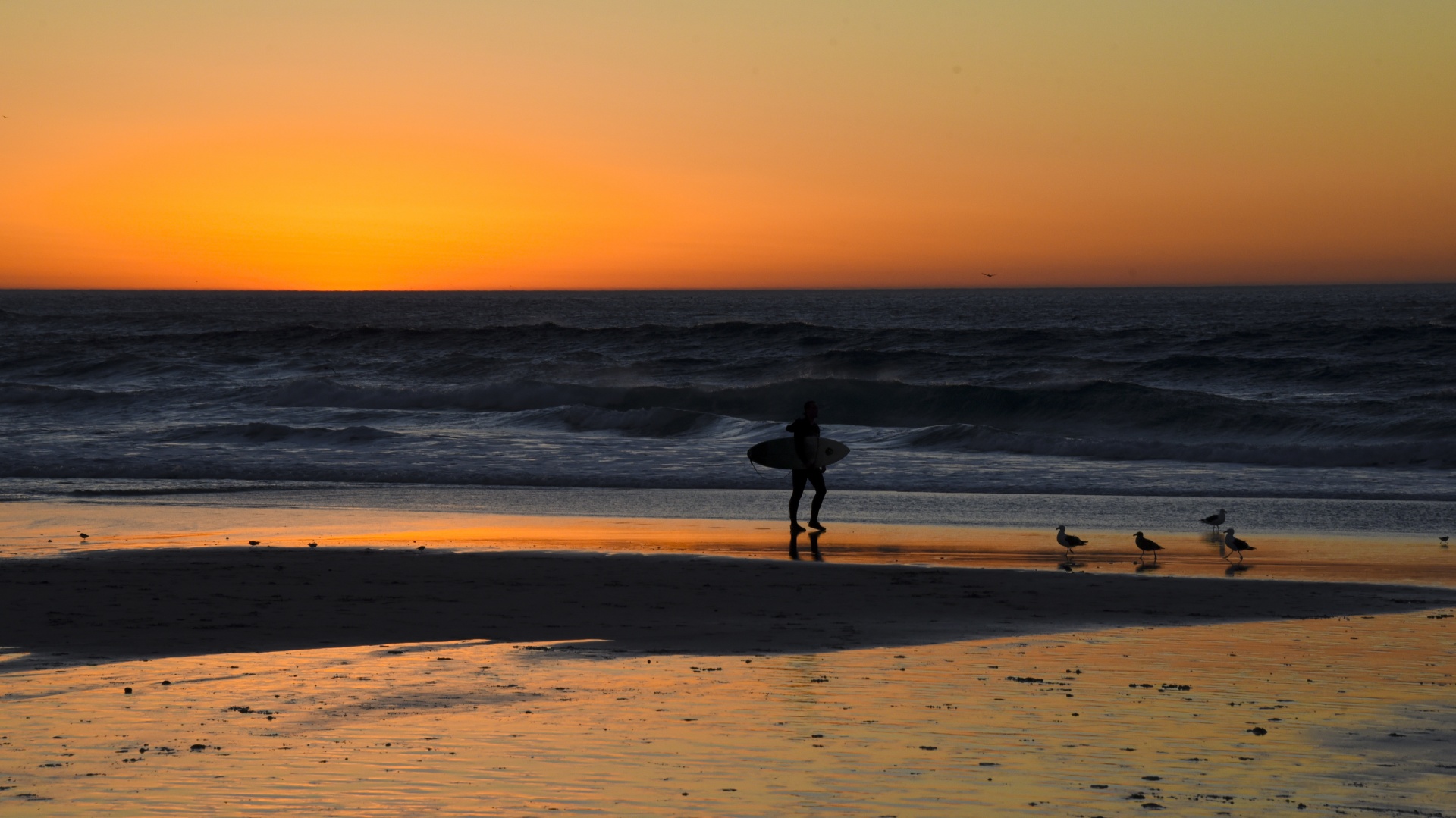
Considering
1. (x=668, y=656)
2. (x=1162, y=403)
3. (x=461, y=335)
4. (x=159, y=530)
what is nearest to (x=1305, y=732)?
(x=668, y=656)

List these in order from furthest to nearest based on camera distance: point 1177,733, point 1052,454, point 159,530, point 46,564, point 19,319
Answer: point 19,319
point 1052,454
point 159,530
point 46,564
point 1177,733

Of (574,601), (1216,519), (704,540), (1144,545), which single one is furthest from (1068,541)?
(574,601)

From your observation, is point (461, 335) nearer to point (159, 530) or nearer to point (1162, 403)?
point (1162, 403)

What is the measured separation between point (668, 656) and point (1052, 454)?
17125mm

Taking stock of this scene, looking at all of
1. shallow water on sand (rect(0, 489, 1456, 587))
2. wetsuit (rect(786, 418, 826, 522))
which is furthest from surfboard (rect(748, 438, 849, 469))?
wetsuit (rect(786, 418, 826, 522))

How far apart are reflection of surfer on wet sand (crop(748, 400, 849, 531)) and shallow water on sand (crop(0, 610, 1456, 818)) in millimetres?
6478

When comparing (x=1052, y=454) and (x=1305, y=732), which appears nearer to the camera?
(x=1305, y=732)

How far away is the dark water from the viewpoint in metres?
22.0

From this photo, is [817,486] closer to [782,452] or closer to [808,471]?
[808,471]

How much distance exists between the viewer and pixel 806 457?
51.4ft

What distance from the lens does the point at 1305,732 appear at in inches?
259

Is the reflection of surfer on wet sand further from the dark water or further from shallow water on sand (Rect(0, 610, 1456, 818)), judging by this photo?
shallow water on sand (Rect(0, 610, 1456, 818))

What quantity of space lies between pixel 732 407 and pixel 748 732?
33.5 metres

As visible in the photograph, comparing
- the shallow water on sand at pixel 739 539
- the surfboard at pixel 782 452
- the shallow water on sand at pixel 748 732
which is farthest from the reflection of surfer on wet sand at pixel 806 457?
the shallow water on sand at pixel 748 732
